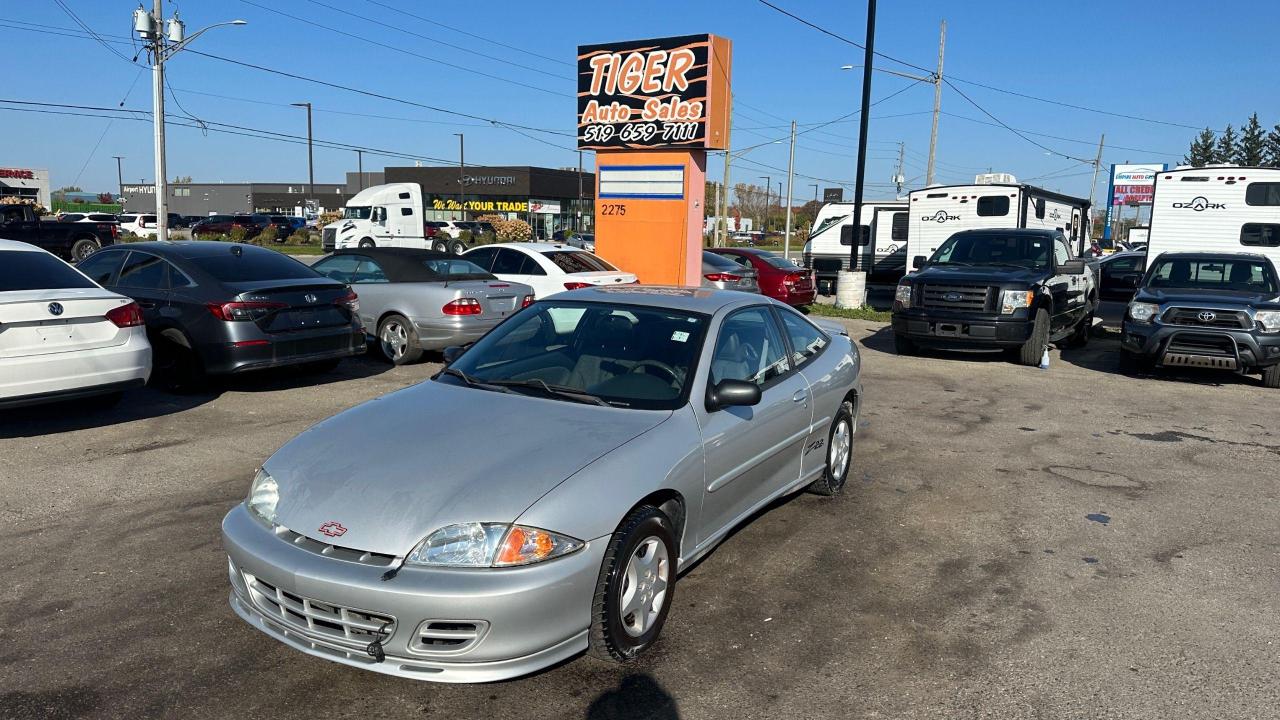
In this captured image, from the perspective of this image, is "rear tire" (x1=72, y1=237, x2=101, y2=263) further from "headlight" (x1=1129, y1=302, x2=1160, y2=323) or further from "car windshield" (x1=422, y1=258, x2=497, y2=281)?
"headlight" (x1=1129, y1=302, x2=1160, y2=323)

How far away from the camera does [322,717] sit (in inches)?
130

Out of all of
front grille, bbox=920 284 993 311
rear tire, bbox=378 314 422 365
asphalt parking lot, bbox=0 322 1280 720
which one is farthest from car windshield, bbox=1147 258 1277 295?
rear tire, bbox=378 314 422 365

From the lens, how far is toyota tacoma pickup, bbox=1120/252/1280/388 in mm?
10430

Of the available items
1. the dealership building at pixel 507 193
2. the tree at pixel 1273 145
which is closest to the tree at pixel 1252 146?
the tree at pixel 1273 145

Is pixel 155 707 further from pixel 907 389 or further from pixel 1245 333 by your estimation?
pixel 1245 333

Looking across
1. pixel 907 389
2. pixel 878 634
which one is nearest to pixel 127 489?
pixel 878 634

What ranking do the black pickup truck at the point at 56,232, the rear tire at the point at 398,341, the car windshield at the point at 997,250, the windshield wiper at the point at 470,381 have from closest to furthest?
the windshield wiper at the point at 470,381
the rear tire at the point at 398,341
the car windshield at the point at 997,250
the black pickup truck at the point at 56,232

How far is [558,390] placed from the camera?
4449 millimetres

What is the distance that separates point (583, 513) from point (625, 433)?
0.57 m

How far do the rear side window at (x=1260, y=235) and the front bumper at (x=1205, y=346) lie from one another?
6.13m

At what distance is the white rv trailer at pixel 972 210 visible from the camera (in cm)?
1862

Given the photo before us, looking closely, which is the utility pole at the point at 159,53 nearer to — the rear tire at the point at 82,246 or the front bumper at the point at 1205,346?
the rear tire at the point at 82,246

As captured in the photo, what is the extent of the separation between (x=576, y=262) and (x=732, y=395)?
28.6 ft

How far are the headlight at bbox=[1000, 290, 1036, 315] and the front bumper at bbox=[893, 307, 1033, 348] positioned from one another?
86 millimetres
